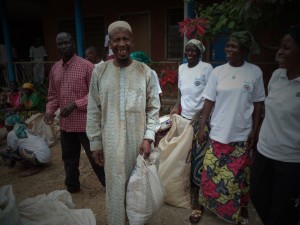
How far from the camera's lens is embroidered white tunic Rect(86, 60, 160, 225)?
1.98 meters

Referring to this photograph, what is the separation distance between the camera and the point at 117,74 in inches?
78.5

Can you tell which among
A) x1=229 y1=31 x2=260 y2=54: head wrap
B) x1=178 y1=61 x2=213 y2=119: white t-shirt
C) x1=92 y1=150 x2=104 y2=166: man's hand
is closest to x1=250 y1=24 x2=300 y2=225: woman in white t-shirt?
x1=229 y1=31 x2=260 y2=54: head wrap

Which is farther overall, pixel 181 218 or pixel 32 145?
pixel 32 145

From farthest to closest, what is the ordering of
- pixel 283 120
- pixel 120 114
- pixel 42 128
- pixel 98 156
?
pixel 42 128
pixel 98 156
pixel 120 114
pixel 283 120

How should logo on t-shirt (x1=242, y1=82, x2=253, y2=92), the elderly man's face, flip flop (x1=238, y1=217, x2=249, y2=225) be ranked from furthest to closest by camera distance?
flip flop (x1=238, y1=217, x2=249, y2=225)
logo on t-shirt (x1=242, y1=82, x2=253, y2=92)
the elderly man's face

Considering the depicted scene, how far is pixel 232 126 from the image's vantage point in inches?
91.9

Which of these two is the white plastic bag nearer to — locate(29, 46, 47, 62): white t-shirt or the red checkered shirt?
the red checkered shirt

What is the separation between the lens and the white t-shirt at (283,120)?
178cm

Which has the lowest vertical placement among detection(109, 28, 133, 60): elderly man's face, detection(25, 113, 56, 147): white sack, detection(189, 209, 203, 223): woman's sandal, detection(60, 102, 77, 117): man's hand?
detection(189, 209, 203, 223): woman's sandal

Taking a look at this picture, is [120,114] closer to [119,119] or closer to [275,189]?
[119,119]

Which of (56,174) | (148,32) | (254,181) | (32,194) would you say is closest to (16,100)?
(56,174)

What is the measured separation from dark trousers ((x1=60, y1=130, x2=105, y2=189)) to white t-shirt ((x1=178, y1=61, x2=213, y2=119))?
1198mm

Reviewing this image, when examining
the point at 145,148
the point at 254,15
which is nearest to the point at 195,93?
the point at 254,15

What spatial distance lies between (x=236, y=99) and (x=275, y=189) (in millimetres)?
790
